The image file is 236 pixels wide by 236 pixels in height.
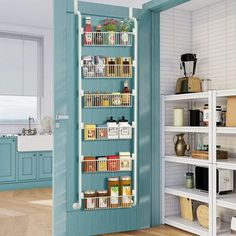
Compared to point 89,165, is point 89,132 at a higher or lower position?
higher

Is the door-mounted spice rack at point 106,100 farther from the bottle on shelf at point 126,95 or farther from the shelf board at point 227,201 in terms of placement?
the shelf board at point 227,201

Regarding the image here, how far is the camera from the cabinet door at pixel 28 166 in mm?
6254

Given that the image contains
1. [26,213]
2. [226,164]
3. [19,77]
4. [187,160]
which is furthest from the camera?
[19,77]

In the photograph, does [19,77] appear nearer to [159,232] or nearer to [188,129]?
[188,129]

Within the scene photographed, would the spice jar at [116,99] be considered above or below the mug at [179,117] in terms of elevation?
above

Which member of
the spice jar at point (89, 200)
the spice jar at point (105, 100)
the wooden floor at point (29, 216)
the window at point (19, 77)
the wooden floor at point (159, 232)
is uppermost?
the window at point (19, 77)

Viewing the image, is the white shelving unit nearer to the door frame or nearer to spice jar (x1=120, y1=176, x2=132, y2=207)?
spice jar (x1=120, y1=176, x2=132, y2=207)

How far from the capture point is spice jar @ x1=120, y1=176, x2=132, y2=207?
3.79m

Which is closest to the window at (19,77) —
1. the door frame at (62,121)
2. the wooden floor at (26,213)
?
the wooden floor at (26,213)

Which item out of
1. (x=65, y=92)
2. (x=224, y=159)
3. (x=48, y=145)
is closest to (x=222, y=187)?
(x=224, y=159)

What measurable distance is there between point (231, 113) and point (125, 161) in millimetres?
1144

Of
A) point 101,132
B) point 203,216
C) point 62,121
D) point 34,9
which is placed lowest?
point 203,216

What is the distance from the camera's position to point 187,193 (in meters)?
3.93

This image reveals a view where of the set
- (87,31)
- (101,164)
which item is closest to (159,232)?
(101,164)
